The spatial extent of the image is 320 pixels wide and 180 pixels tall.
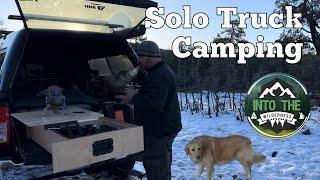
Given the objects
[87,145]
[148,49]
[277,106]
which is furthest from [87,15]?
[277,106]

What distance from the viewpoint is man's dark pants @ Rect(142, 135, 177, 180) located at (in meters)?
3.86

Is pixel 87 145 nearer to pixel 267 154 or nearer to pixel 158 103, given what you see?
pixel 158 103

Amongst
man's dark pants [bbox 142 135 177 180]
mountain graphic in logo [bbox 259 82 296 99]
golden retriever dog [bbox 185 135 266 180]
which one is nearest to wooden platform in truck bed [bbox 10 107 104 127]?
man's dark pants [bbox 142 135 177 180]

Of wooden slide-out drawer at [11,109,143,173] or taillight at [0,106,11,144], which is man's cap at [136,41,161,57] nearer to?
wooden slide-out drawer at [11,109,143,173]

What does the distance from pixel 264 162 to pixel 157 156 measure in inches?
104

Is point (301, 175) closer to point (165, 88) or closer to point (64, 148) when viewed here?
point (165, 88)

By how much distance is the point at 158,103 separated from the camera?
→ 360 cm

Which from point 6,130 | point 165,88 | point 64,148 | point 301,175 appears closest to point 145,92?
point 165,88

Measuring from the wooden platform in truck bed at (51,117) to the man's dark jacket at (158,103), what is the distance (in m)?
0.52

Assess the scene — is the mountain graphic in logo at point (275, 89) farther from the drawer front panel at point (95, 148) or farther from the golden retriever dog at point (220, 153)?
the drawer front panel at point (95, 148)

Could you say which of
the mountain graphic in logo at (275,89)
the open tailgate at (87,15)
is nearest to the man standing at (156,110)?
the open tailgate at (87,15)

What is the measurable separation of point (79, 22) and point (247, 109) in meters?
6.27

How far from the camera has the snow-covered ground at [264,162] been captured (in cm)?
540

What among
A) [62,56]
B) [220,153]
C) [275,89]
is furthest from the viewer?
[275,89]
